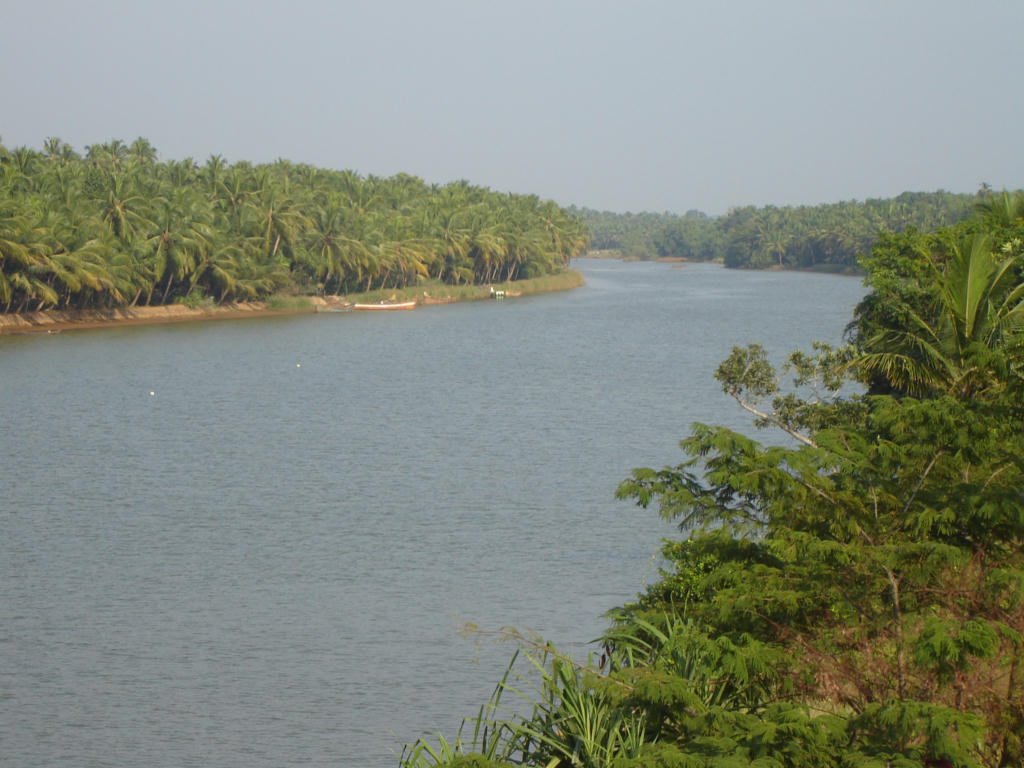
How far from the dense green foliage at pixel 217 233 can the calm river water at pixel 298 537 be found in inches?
475

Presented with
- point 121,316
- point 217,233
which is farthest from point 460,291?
point 121,316

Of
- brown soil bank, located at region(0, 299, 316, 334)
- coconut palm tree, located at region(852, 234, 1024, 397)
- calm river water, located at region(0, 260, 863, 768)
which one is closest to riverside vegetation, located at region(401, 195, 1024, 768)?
coconut palm tree, located at region(852, 234, 1024, 397)

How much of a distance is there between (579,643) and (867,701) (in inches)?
437

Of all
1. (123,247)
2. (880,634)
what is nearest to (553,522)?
(880,634)

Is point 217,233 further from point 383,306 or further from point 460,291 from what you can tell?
point 460,291

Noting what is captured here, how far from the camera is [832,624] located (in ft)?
46.3

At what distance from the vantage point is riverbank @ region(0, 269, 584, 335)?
275 feet

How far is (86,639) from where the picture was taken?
24.7 meters

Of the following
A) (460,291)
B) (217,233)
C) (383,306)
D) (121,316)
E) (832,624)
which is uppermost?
(217,233)

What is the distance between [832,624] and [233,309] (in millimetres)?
89530

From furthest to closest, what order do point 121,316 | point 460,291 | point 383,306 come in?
point 460,291
point 383,306
point 121,316

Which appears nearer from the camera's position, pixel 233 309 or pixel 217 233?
pixel 217 233

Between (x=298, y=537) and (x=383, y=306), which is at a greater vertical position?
(x=383, y=306)

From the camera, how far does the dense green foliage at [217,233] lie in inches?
3216
